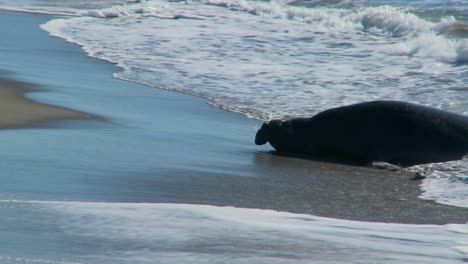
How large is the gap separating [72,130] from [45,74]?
319 centimetres

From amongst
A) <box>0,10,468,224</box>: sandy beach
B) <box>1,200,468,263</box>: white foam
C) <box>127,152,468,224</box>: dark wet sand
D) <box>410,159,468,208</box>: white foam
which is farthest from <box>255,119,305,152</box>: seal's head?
<box>1,200,468,263</box>: white foam

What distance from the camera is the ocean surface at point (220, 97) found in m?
4.35

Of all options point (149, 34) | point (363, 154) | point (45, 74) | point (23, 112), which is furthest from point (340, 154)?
point (149, 34)

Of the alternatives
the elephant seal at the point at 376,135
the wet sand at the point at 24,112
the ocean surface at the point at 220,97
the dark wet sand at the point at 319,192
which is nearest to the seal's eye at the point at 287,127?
the elephant seal at the point at 376,135

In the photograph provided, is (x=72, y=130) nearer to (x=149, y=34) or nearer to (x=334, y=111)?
(x=334, y=111)

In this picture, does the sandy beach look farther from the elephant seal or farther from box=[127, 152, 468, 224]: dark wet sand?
the elephant seal

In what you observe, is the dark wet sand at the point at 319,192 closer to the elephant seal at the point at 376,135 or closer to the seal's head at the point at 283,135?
the elephant seal at the point at 376,135

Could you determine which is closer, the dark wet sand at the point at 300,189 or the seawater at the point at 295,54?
the dark wet sand at the point at 300,189

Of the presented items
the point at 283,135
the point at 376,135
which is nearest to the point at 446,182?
the point at 376,135

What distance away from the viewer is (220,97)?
970 cm

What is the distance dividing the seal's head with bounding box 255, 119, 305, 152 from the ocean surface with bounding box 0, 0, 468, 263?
24.3 inches

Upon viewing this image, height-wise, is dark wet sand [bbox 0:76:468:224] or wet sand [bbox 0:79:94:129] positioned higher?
dark wet sand [bbox 0:76:468:224]

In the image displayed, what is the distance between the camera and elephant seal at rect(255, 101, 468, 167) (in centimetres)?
708

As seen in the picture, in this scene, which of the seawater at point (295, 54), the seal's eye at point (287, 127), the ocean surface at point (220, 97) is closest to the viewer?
the ocean surface at point (220, 97)
